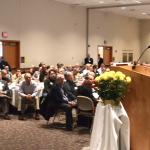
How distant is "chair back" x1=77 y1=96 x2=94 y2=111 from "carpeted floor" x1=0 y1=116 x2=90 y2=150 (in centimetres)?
53

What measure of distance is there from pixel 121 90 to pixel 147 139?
1.87 feet

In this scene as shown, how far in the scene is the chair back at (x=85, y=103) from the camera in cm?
733

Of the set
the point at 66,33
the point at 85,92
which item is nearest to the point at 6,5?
the point at 66,33

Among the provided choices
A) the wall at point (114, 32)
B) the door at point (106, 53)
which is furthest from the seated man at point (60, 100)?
the door at point (106, 53)

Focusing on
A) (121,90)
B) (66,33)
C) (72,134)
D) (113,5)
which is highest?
(113,5)

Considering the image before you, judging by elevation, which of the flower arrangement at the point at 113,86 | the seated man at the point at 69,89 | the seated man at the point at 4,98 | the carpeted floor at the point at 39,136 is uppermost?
the flower arrangement at the point at 113,86

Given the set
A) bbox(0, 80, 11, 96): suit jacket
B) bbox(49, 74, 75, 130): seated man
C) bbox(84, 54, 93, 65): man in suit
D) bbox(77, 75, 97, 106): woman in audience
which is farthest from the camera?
bbox(84, 54, 93, 65): man in suit

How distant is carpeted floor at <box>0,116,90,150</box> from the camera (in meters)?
6.37

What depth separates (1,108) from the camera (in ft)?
31.0

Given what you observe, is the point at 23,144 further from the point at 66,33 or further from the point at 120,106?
the point at 66,33

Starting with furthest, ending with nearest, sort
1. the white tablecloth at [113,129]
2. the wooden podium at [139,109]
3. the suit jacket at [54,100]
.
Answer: the suit jacket at [54,100]
the white tablecloth at [113,129]
the wooden podium at [139,109]

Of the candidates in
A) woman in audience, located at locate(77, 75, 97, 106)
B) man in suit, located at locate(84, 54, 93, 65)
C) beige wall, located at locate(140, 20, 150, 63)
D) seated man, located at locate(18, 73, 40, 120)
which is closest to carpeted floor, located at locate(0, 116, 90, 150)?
seated man, located at locate(18, 73, 40, 120)

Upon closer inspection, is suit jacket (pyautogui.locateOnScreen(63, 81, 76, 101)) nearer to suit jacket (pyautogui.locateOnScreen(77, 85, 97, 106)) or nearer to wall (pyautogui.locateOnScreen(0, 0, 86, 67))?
suit jacket (pyautogui.locateOnScreen(77, 85, 97, 106))

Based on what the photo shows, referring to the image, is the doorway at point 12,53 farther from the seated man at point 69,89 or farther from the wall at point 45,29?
the seated man at point 69,89
